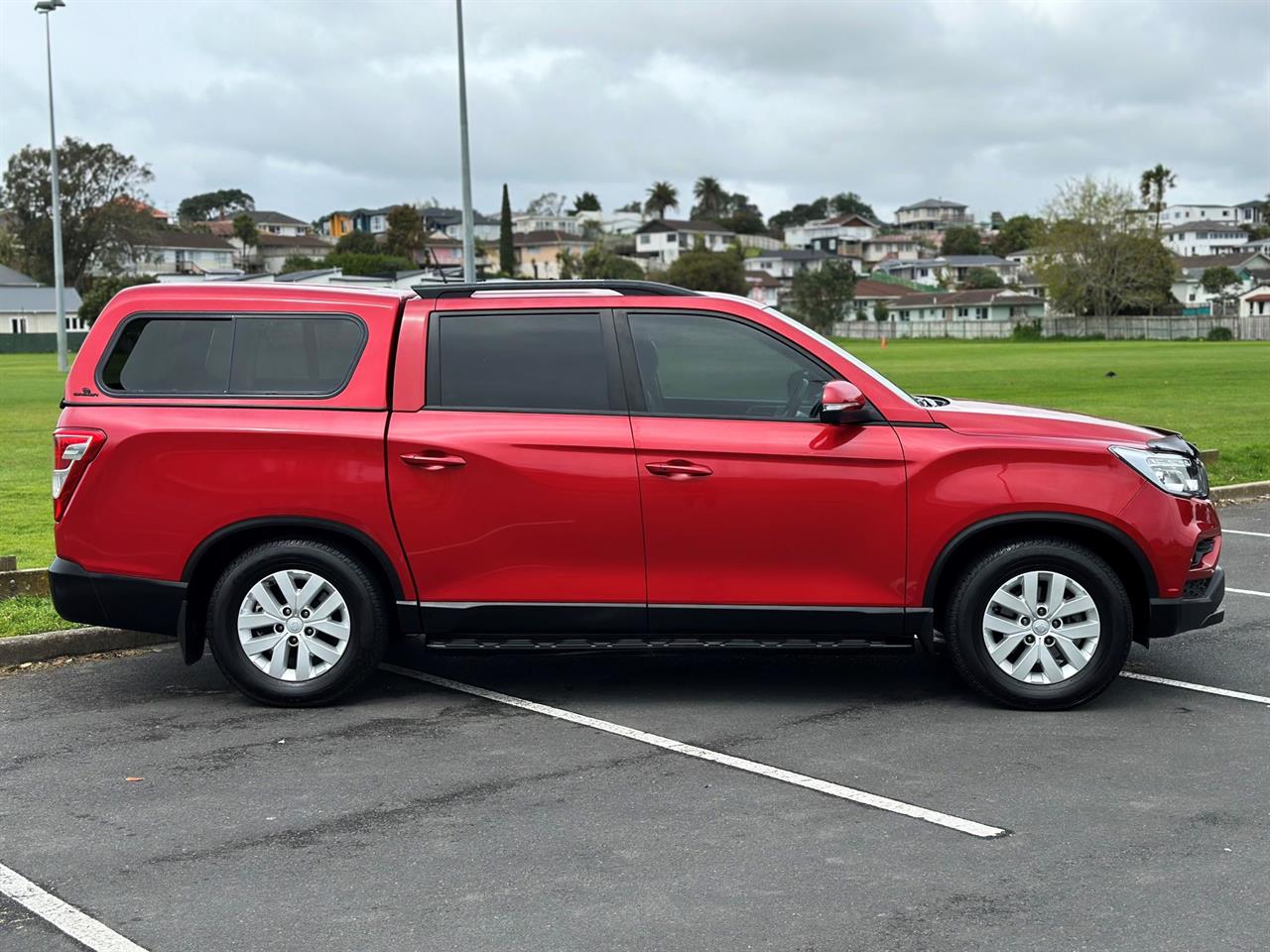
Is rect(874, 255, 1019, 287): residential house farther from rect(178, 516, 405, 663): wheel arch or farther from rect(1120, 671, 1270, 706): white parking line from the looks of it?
rect(178, 516, 405, 663): wheel arch

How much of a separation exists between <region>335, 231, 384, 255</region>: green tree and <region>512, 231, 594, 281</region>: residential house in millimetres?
27794

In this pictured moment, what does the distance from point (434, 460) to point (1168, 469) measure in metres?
3.27

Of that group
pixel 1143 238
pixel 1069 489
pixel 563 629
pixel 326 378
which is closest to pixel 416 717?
pixel 563 629

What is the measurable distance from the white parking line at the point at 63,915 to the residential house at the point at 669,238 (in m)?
173

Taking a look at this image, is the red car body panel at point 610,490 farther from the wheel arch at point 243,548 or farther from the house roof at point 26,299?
the house roof at point 26,299

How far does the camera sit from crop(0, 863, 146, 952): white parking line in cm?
414

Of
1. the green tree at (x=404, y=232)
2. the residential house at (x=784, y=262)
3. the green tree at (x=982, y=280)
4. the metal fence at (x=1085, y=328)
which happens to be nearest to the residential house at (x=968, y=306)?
the metal fence at (x=1085, y=328)

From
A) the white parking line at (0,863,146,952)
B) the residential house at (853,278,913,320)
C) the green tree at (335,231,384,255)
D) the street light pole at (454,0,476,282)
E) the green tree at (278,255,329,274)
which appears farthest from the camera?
the green tree at (335,231,384,255)

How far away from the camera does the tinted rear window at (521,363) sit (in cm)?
664

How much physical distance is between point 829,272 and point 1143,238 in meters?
22.0

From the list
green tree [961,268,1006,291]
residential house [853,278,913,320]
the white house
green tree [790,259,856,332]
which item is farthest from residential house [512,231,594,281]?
the white house

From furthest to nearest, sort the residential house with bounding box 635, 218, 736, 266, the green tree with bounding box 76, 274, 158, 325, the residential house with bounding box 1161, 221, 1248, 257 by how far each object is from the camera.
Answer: the residential house with bounding box 1161, 221, 1248, 257
the residential house with bounding box 635, 218, 736, 266
the green tree with bounding box 76, 274, 158, 325

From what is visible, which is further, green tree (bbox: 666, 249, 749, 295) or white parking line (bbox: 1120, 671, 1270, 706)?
green tree (bbox: 666, 249, 749, 295)

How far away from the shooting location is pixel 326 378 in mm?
6727
